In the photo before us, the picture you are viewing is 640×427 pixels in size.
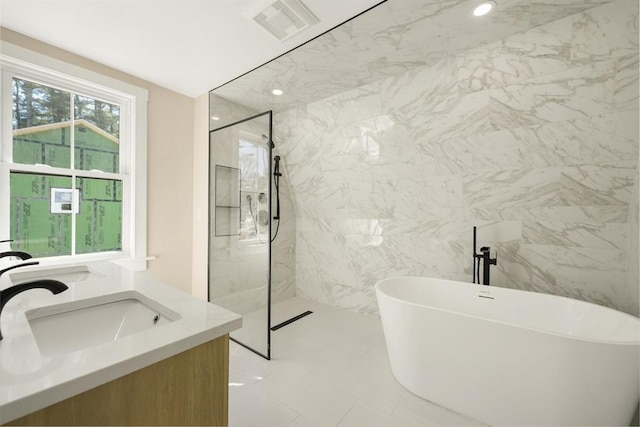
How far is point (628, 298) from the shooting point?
5.77 feet

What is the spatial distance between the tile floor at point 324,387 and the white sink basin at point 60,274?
3.84 feet

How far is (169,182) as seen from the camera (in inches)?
110

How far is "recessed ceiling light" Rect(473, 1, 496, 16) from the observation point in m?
1.54

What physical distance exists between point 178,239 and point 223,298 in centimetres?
83

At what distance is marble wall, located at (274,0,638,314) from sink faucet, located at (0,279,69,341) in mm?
2401

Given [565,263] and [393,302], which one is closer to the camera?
[393,302]

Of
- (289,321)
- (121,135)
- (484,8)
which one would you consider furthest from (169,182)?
(484,8)

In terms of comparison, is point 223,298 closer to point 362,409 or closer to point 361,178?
point 362,409

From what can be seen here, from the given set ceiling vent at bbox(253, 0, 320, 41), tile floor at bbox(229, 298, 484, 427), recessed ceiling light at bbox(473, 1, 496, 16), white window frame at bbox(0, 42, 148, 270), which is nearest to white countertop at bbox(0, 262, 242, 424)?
tile floor at bbox(229, 298, 484, 427)

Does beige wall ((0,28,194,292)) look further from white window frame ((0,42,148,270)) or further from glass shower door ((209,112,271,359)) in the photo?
glass shower door ((209,112,271,359))

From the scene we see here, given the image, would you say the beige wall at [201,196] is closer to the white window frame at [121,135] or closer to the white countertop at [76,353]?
the white window frame at [121,135]

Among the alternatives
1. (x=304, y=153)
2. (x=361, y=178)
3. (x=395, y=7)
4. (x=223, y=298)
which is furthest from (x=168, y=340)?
(x=304, y=153)

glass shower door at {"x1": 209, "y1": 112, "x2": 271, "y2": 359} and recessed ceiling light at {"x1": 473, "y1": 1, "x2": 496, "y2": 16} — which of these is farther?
glass shower door at {"x1": 209, "y1": 112, "x2": 271, "y2": 359}

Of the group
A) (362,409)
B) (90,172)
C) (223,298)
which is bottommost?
(362,409)
